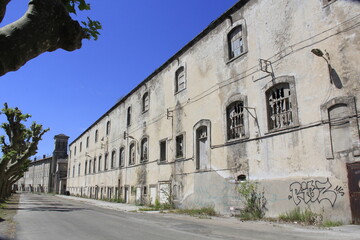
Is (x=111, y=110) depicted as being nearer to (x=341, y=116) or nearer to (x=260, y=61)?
(x=260, y=61)

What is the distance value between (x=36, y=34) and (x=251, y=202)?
483 inches

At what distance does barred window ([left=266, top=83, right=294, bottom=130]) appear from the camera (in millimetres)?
13078

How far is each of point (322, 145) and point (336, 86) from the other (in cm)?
213

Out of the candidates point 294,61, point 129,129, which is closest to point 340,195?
point 294,61

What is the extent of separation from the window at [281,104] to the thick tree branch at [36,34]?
10.6m

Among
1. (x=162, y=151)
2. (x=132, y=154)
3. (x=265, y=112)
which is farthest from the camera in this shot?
(x=132, y=154)

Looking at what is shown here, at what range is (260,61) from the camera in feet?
46.8

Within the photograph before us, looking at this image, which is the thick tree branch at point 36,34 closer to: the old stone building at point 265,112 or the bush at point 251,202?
the old stone building at point 265,112

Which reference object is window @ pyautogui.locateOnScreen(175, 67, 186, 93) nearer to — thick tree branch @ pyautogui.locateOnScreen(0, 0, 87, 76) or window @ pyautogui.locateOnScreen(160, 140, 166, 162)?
window @ pyautogui.locateOnScreen(160, 140, 166, 162)

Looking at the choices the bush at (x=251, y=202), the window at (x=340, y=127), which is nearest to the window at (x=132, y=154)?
the bush at (x=251, y=202)

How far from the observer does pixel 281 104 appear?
13.5 m

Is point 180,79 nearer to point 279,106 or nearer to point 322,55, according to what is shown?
point 279,106

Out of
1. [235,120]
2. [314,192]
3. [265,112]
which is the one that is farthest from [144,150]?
[314,192]

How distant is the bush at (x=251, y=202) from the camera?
43.7 ft
